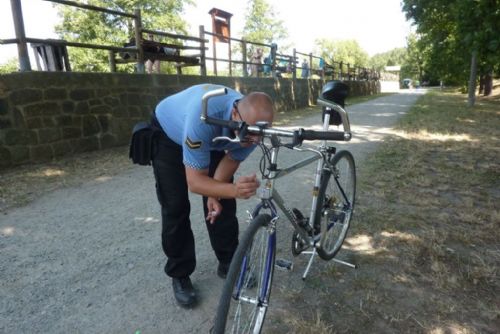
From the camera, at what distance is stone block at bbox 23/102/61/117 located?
18.5ft

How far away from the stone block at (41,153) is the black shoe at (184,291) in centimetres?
434

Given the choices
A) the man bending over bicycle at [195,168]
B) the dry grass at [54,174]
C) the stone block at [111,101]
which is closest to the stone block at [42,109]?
the dry grass at [54,174]

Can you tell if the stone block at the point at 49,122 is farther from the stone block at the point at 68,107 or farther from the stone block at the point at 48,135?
the stone block at the point at 68,107

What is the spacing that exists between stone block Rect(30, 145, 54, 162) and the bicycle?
4.81 meters

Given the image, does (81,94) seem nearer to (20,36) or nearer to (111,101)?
(111,101)

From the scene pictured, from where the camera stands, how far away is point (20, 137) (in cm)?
557

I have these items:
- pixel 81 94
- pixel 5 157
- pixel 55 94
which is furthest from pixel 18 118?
pixel 81 94

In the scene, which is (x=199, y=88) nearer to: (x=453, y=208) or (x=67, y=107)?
(x=453, y=208)

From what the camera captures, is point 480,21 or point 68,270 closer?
point 68,270

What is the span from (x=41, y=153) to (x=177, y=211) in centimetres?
448

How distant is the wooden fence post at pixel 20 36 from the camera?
5.63 metres

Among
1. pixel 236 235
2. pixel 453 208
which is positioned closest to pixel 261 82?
pixel 453 208

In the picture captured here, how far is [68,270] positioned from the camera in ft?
9.50

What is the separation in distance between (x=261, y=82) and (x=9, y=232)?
10815 mm
